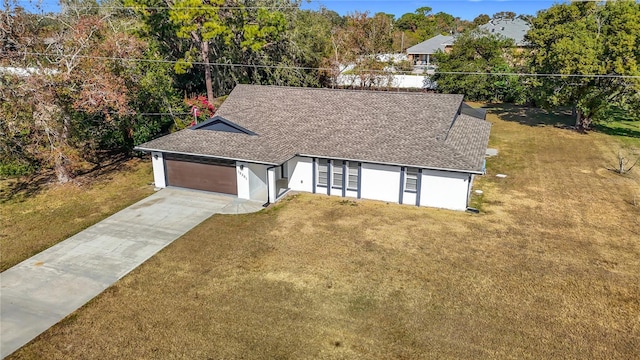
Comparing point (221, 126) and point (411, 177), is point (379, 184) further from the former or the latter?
point (221, 126)

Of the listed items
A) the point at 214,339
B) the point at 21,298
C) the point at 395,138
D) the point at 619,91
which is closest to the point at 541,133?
the point at 619,91

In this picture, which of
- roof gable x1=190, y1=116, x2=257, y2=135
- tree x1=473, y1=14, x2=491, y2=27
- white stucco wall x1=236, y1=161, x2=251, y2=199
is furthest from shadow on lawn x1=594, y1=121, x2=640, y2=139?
tree x1=473, y1=14, x2=491, y2=27

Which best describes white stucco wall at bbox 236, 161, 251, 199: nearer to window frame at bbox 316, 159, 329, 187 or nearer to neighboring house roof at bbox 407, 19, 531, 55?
window frame at bbox 316, 159, 329, 187

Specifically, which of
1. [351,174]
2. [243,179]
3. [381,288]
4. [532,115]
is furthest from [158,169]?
[532,115]

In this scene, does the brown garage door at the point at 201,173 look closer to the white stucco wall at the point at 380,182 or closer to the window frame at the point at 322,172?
the window frame at the point at 322,172

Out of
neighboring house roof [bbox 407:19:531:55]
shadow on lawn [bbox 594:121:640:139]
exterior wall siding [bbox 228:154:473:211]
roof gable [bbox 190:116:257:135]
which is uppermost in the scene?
neighboring house roof [bbox 407:19:531:55]

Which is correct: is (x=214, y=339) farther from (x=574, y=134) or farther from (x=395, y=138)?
(x=574, y=134)

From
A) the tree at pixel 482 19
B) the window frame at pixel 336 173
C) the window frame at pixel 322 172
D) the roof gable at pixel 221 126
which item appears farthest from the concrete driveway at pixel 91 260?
the tree at pixel 482 19
